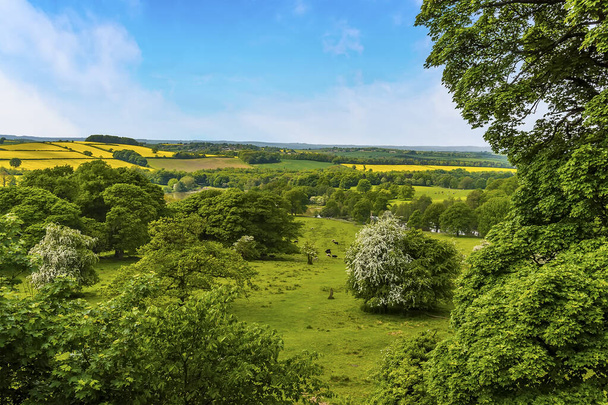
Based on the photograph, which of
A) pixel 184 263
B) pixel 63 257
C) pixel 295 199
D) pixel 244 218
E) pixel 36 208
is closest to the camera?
pixel 184 263

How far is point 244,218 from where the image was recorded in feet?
187

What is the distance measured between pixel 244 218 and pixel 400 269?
34335mm

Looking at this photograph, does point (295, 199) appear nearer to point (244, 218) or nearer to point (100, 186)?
point (244, 218)

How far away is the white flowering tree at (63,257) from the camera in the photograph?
28.1 meters

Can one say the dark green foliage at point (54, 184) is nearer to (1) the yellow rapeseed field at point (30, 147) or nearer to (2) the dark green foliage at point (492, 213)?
(2) the dark green foliage at point (492, 213)

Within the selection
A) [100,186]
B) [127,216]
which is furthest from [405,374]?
[100,186]

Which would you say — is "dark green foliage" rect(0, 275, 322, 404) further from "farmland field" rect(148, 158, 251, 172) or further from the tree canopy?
"farmland field" rect(148, 158, 251, 172)

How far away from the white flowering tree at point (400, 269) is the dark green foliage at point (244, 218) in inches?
1162

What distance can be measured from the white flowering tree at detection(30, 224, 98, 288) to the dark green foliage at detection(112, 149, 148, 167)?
137m

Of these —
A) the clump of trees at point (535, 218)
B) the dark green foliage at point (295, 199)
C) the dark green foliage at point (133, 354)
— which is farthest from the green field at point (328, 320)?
the dark green foliage at point (295, 199)

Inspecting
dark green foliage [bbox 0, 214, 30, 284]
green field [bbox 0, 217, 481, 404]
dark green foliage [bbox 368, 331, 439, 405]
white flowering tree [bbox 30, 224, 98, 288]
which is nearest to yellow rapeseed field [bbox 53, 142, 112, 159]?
green field [bbox 0, 217, 481, 404]

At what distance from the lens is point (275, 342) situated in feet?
30.6

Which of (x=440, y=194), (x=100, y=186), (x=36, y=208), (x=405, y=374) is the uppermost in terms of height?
(x=100, y=186)

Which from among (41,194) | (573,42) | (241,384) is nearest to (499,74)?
(573,42)
